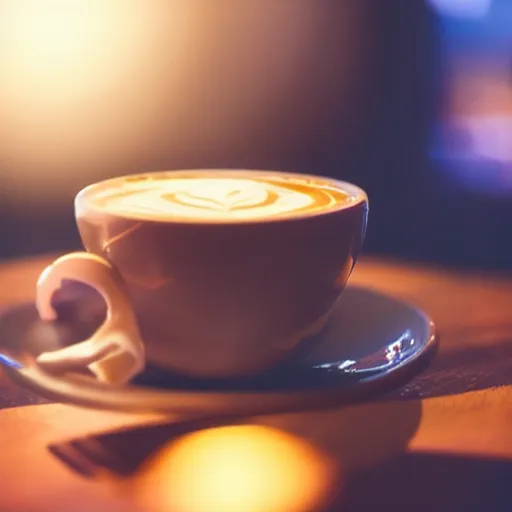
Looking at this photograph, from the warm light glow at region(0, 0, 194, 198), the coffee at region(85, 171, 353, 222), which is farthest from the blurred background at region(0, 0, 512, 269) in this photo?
the coffee at region(85, 171, 353, 222)

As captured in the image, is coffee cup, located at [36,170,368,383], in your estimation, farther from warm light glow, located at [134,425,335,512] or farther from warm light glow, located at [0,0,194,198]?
warm light glow, located at [0,0,194,198]

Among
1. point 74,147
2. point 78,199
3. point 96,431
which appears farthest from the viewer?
point 74,147

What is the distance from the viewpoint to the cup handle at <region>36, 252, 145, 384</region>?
1.46ft

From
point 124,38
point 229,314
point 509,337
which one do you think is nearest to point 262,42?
point 124,38

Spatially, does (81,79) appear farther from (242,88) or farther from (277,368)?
(277,368)

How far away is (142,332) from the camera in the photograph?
1.60ft

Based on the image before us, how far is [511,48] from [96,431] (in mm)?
1520

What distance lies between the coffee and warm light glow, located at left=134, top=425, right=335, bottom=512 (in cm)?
15

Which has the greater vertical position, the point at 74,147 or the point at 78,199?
the point at 78,199

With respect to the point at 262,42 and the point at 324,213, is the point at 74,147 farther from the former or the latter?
the point at 324,213

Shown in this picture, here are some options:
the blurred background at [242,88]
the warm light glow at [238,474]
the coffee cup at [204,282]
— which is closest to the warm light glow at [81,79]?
the blurred background at [242,88]

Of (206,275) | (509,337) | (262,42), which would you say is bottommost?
(509,337)

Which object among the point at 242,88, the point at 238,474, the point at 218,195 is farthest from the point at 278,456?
the point at 242,88

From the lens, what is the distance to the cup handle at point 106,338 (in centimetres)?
45
